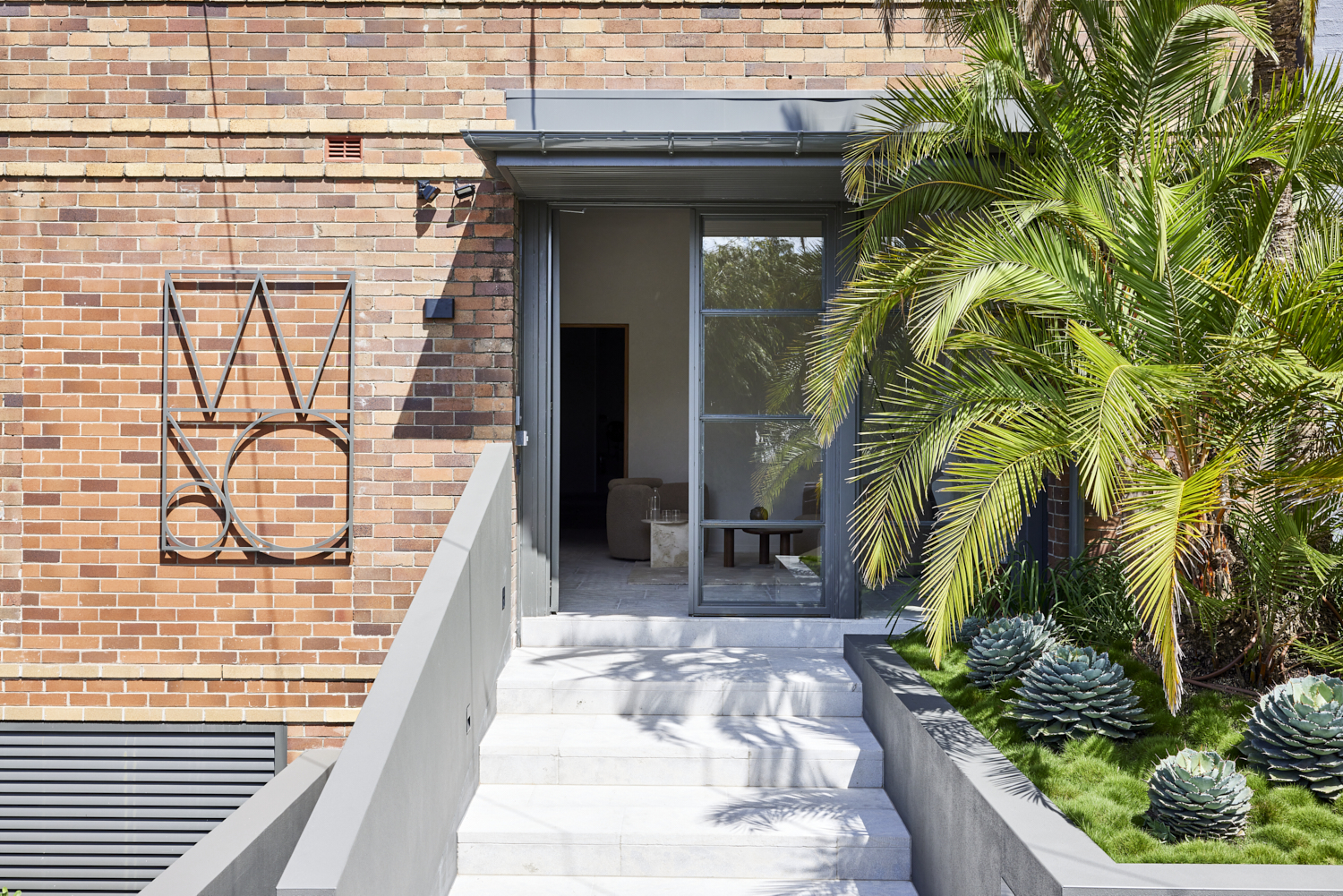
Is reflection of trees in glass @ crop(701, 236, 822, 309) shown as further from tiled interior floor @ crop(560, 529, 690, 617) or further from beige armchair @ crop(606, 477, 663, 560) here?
beige armchair @ crop(606, 477, 663, 560)

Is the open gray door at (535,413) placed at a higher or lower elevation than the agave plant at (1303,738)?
higher

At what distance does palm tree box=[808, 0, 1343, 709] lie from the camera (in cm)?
290

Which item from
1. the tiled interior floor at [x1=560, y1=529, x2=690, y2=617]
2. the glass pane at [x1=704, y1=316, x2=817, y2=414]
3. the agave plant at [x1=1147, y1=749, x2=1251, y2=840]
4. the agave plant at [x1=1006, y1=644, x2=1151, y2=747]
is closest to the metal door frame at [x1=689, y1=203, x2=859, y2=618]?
the glass pane at [x1=704, y1=316, x2=817, y2=414]

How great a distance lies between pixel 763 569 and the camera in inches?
207

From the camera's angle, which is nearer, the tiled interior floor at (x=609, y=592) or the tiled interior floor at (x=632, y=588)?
the tiled interior floor at (x=632, y=588)

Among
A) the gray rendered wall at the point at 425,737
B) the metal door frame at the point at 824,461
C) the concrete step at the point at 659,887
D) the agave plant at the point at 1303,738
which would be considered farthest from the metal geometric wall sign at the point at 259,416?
the agave plant at the point at 1303,738

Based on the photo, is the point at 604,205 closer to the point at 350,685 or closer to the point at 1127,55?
the point at 1127,55

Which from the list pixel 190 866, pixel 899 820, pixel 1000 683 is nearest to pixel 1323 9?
pixel 1000 683

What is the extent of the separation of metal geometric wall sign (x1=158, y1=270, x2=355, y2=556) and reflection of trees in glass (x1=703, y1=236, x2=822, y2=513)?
2.16 m

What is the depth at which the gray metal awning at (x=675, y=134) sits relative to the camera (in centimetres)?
435

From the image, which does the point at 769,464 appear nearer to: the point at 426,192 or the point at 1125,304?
the point at 1125,304

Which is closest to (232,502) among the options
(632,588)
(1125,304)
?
(632,588)

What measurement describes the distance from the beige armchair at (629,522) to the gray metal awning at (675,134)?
3.72m

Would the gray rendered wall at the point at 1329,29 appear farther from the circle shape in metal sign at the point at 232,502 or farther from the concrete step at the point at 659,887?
the circle shape in metal sign at the point at 232,502
